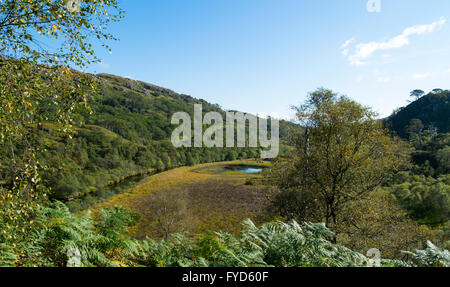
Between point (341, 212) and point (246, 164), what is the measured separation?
388 feet

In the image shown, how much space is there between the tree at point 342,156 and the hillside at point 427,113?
12151cm

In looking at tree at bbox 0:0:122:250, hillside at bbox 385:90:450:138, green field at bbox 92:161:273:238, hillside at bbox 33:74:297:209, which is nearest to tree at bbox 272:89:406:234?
green field at bbox 92:161:273:238

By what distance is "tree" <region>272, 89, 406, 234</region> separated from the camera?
1311cm

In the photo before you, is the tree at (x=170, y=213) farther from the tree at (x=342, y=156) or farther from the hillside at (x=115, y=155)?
the tree at (x=342, y=156)

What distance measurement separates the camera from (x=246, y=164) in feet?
431

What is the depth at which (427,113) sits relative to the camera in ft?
418

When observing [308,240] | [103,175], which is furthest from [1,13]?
[103,175]

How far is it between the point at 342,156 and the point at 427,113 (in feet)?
511

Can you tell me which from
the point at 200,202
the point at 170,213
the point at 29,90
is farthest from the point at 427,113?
the point at 29,90

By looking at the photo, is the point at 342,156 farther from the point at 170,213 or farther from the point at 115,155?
the point at 115,155

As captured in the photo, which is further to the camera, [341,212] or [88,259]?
[341,212]

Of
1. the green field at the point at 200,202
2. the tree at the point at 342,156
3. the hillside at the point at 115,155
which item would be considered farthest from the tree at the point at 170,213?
the tree at the point at 342,156

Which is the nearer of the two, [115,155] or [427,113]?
[115,155]
